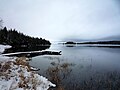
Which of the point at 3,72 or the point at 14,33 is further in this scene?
the point at 14,33

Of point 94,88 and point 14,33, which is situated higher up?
point 14,33

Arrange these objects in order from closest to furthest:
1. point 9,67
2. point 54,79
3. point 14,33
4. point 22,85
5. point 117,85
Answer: point 22,85
point 9,67
point 117,85
point 54,79
point 14,33

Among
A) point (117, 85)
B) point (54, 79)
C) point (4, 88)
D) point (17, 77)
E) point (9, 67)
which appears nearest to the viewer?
point (4, 88)

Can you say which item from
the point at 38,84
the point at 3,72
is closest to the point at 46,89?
the point at 38,84

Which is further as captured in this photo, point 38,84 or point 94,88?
point 94,88

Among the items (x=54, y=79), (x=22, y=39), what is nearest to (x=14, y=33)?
(x=22, y=39)

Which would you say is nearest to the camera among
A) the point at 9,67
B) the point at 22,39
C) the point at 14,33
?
the point at 9,67

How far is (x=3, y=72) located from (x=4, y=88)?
3.60 meters

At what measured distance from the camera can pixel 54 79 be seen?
58.6 ft

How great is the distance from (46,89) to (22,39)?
116 meters

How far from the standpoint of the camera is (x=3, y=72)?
13.7m

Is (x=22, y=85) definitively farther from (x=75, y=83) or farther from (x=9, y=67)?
(x=75, y=83)

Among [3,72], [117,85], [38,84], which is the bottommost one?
[117,85]

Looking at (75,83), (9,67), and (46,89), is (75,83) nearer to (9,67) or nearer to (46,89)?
(46,89)
